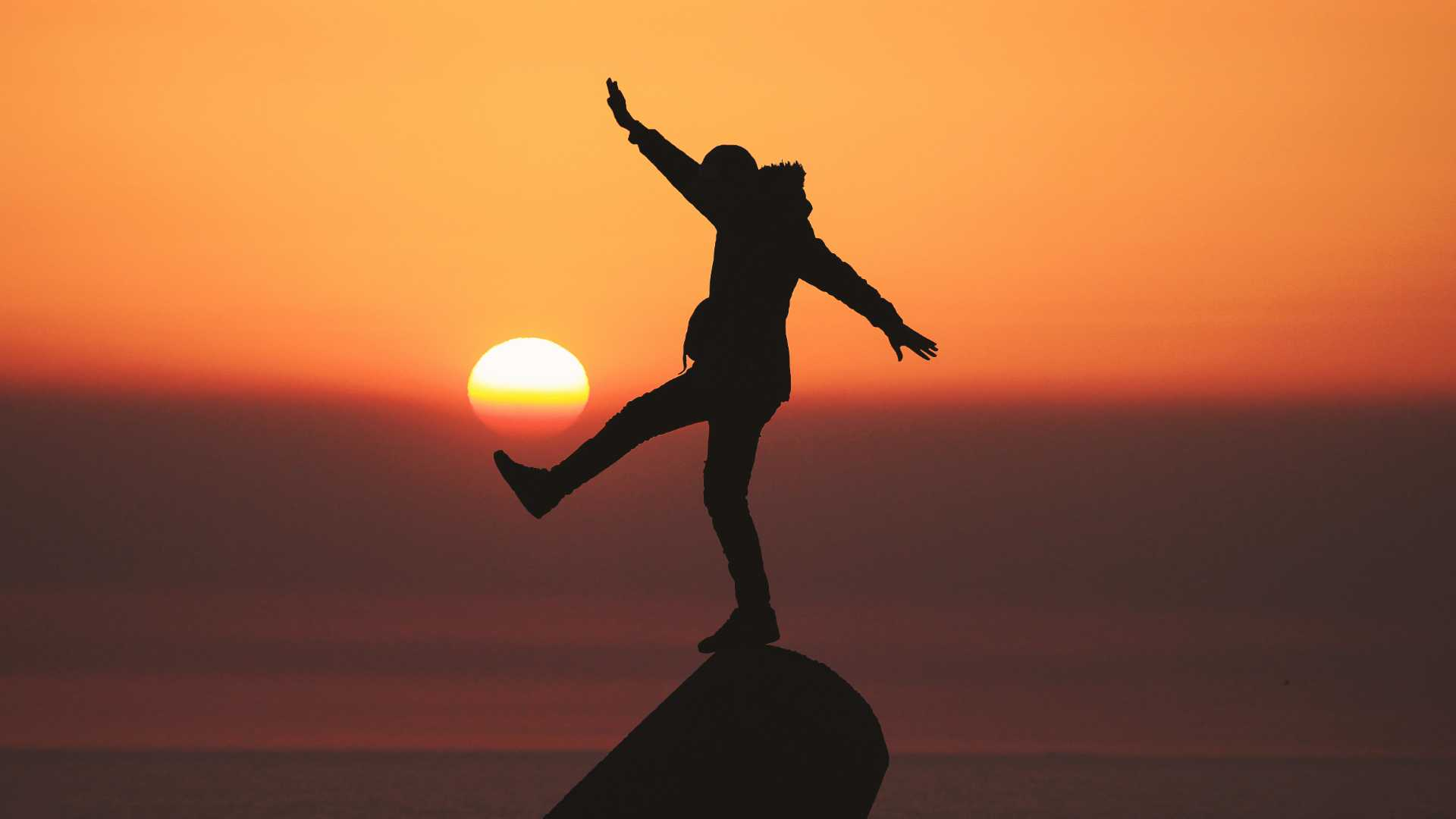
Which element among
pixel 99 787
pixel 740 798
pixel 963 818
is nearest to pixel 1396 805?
pixel 963 818

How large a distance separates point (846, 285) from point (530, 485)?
2617 millimetres

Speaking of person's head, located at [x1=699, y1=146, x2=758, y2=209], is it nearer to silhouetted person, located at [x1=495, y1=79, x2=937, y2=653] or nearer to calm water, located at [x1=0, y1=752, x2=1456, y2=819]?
silhouetted person, located at [x1=495, y1=79, x2=937, y2=653]

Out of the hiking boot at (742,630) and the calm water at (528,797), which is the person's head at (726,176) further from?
the calm water at (528,797)

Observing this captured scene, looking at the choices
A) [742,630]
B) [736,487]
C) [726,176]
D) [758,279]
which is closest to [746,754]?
[742,630]

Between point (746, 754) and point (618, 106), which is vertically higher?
point (618, 106)

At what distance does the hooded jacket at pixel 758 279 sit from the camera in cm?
1229

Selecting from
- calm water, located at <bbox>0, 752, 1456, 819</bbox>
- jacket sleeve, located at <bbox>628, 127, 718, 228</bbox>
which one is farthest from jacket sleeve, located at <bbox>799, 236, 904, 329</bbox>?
calm water, located at <bbox>0, 752, 1456, 819</bbox>

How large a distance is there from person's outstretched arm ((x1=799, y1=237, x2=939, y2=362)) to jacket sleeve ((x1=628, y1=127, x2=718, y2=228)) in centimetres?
84

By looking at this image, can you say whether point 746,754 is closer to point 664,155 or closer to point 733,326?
point 733,326

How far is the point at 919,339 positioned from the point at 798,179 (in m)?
1.42

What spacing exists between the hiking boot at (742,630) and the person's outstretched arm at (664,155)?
2.93 metres

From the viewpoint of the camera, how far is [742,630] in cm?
1284

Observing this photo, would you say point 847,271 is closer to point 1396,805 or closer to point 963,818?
point 963,818

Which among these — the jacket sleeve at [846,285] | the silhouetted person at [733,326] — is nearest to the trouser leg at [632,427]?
the silhouetted person at [733,326]
